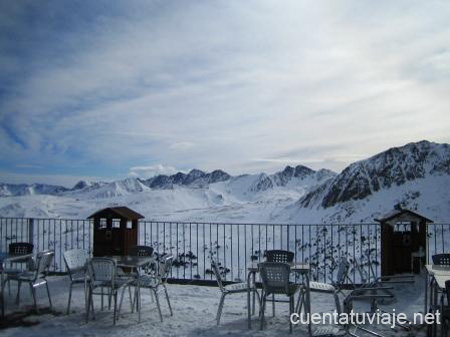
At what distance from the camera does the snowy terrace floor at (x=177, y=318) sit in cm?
550

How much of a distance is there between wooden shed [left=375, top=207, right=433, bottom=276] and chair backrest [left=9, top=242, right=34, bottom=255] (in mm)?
6066

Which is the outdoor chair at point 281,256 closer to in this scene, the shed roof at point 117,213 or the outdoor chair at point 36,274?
the outdoor chair at point 36,274

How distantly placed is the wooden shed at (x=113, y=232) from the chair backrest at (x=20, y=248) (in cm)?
170

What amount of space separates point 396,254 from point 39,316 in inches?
234

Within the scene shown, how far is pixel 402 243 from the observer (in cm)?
794

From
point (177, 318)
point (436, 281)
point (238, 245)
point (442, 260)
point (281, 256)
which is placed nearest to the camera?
point (436, 281)

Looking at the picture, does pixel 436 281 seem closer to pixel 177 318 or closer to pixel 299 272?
pixel 299 272

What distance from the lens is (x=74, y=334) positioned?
544 centimetres

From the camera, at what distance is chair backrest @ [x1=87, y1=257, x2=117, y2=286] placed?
5.75 meters

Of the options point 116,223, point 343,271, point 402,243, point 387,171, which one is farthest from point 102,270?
point 387,171

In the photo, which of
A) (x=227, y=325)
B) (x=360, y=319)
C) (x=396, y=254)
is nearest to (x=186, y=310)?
(x=227, y=325)

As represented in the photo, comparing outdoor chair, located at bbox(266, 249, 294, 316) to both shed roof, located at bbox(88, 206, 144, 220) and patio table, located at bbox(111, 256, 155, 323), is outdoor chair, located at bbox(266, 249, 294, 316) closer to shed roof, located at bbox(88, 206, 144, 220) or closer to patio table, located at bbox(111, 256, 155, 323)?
patio table, located at bbox(111, 256, 155, 323)

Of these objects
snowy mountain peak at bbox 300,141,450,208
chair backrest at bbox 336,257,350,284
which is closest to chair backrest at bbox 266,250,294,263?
chair backrest at bbox 336,257,350,284

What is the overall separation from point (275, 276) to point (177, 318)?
172cm
